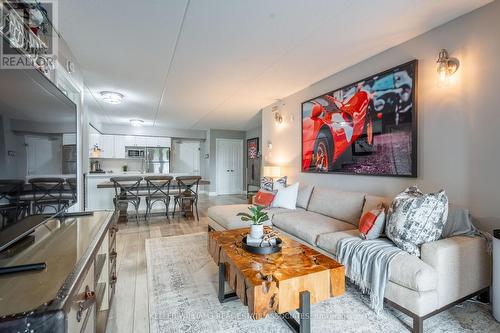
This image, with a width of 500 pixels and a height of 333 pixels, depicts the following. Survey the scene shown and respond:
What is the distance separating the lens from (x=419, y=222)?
1.79 meters

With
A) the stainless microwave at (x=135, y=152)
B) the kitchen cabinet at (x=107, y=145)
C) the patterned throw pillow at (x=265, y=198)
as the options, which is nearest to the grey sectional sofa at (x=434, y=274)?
the patterned throw pillow at (x=265, y=198)

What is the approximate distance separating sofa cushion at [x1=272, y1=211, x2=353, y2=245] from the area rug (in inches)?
22.3

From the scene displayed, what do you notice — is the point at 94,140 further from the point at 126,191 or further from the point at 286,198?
the point at 286,198

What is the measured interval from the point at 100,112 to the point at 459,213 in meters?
6.85

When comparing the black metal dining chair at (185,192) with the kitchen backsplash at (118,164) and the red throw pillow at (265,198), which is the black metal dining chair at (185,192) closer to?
the red throw pillow at (265,198)

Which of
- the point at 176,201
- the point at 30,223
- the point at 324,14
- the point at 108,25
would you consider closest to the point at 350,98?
the point at 324,14

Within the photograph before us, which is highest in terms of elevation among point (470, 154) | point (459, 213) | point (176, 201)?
point (470, 154)

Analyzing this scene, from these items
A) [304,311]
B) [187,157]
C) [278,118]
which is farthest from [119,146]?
[304,311]

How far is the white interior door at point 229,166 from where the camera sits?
343 inches

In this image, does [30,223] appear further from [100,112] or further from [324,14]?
[100,112]

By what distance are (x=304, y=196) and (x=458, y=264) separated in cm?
206

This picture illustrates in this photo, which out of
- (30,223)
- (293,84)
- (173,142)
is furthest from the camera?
(173,142)

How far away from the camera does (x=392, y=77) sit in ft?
8.77

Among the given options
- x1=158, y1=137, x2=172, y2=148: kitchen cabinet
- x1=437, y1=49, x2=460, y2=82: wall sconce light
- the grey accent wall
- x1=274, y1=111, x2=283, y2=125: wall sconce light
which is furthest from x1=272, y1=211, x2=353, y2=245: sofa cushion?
x1=158, y1=137, x2=172, y2=148: kitchen cabinet
